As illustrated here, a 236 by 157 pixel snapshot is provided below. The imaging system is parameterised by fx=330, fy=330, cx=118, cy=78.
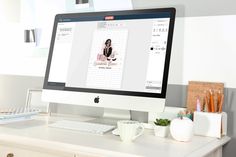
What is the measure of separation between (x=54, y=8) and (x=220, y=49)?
2.98 feet

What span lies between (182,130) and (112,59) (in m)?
0.41

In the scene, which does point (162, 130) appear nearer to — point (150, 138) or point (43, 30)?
point (150, 138)

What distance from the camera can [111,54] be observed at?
1295 millimetres

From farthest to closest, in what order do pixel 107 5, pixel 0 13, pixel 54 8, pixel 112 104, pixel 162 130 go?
pixel 0 13, pixel 54 8, pixel 107 5, pixel 112 104, pixel 162 130

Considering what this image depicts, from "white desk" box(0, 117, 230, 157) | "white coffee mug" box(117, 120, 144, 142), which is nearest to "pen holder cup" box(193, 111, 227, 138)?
"white desk" box(0, 117, 230, 157)

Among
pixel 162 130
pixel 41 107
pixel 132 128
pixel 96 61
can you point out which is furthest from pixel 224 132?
pixel 41 107

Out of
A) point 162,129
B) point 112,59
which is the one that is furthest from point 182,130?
point 112,59

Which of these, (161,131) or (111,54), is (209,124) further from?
(111,54)

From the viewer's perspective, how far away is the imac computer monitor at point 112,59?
1.20m

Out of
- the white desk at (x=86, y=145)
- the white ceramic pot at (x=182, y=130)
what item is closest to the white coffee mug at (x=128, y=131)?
the white desk at (x=86, y=145)

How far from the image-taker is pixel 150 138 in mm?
1098

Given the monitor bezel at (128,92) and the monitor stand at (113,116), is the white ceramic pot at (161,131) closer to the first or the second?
the monitor bezel at (128,92)

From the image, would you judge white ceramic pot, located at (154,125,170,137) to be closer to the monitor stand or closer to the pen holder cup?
the pen holder cup

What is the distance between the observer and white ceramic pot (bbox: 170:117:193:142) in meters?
1.05
